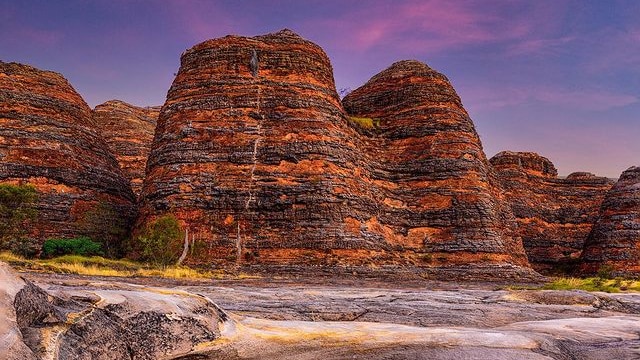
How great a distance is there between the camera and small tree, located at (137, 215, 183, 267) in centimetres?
3475

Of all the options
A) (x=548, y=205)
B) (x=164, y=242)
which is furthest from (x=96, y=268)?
(x=548, y=205)

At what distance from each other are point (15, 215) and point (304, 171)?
2102 centimetres

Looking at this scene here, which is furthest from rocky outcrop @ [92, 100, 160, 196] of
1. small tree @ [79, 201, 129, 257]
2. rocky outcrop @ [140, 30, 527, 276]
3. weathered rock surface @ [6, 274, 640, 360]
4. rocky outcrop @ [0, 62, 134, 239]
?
weathered rock surface @ [6, 274, 640, 360]

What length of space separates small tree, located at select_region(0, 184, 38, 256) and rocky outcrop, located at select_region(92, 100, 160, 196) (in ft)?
68.6

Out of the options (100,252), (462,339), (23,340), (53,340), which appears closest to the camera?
(23,340)

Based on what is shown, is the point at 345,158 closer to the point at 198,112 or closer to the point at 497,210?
the point at 198,112

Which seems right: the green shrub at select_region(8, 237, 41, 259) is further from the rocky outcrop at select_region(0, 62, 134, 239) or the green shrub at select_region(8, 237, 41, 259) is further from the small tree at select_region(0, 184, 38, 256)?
the rocky outcrop at select_region(0, 62, 134, 239)

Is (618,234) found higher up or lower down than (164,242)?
higher up

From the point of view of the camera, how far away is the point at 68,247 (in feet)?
125

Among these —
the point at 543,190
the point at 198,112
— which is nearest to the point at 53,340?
the point at 198,112

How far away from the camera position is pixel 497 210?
52.2 m

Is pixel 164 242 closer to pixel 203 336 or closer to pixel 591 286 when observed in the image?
pixel 591 286

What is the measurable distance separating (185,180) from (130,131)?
101ft

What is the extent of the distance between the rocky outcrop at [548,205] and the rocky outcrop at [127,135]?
1925 inches
